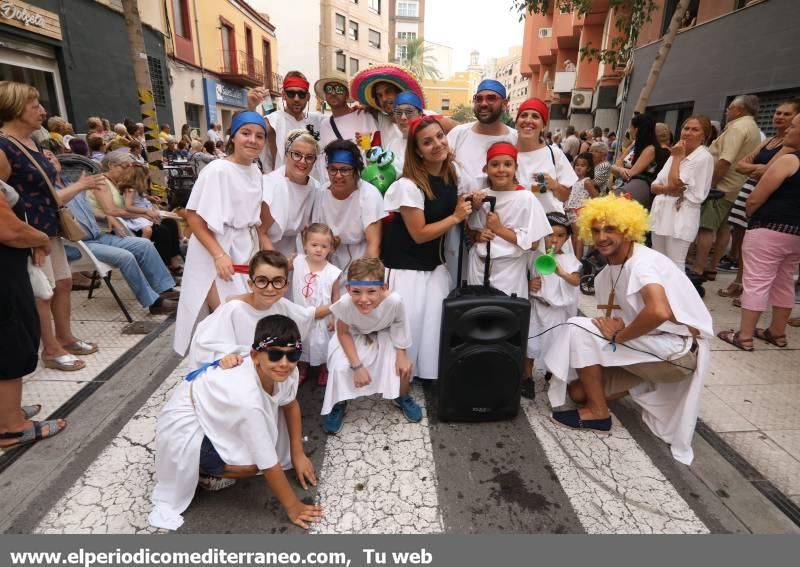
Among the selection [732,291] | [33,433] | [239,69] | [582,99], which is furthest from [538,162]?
[239,69]

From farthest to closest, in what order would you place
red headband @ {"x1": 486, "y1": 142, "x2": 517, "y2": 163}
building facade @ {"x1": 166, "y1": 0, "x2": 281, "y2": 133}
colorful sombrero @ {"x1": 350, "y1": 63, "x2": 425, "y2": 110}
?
building facade @ {"x1": 166, "y1": 0, "x2": 281, "y2": 133}
colorful sombrero @ {"x1": 350, "y1": 63, "x2": 425, "y2": 110}
red headband @ {"x1": 486, "y1": 142, "x2": 517, "y2": 163}

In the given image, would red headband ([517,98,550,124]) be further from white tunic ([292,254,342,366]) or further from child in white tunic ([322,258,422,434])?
white tunic ([292,254,342,366])

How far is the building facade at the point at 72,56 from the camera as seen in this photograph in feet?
30.5

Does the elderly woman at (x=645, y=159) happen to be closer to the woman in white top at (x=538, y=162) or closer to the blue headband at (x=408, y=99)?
the woman in white top at (x=538, y=162)

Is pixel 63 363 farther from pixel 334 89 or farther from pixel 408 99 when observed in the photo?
pixel 408 99

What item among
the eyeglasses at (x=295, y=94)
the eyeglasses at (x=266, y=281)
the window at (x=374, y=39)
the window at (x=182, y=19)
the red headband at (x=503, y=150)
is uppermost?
the window at (x=374, y=39)

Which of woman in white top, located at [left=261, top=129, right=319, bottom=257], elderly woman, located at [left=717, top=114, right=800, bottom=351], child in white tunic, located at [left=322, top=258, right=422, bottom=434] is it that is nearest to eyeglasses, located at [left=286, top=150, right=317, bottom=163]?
woman in white top, located at [left=261, top=129, right=319, bottom=257]

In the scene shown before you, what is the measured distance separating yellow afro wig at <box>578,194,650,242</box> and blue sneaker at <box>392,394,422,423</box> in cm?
159

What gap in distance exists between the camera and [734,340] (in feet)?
13.0

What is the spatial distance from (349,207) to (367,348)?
3.48 ft

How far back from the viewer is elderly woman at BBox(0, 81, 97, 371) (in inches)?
97.3

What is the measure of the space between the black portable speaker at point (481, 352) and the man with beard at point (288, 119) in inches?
94.6

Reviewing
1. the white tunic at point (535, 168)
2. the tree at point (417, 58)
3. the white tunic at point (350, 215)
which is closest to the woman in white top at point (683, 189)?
the white tunic at point (535, 168)

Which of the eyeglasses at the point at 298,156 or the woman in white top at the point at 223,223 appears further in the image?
the eyeglasses at the point at 298,156
